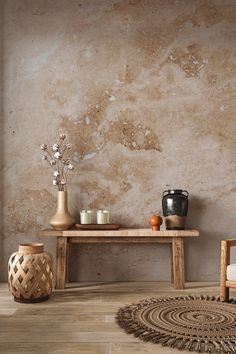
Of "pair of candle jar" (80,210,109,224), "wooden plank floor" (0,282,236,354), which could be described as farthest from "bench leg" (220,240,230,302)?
"pair of candle jar" (80,210,109,224)

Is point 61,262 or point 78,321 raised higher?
point 61,262

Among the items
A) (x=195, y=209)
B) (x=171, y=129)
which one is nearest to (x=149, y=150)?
(x=171, y=129)

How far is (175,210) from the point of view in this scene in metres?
4.23

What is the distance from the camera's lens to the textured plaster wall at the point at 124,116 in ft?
14.9

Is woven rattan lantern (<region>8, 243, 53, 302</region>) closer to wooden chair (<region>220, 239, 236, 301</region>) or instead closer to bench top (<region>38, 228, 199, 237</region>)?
bench top (<region>38, 228, 199, 237</region>)

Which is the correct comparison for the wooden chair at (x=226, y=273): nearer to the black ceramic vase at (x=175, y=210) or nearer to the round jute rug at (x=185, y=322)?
the round jute rug at (x=185, y=322)

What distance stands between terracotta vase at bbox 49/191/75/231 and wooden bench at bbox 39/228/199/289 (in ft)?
0.25

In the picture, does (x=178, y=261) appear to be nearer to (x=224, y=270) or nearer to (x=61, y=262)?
(x=224, y=270)

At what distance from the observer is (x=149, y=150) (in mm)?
4555

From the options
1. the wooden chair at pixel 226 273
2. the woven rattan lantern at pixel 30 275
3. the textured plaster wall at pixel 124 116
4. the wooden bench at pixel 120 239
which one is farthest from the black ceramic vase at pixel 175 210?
the woven rattan lantern at pixel 30 275

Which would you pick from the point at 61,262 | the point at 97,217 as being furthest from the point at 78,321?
the point at 97,217

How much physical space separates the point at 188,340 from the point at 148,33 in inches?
126

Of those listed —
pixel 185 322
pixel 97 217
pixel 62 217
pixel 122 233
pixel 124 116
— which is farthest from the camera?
pixel 124 116

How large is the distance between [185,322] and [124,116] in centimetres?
233
